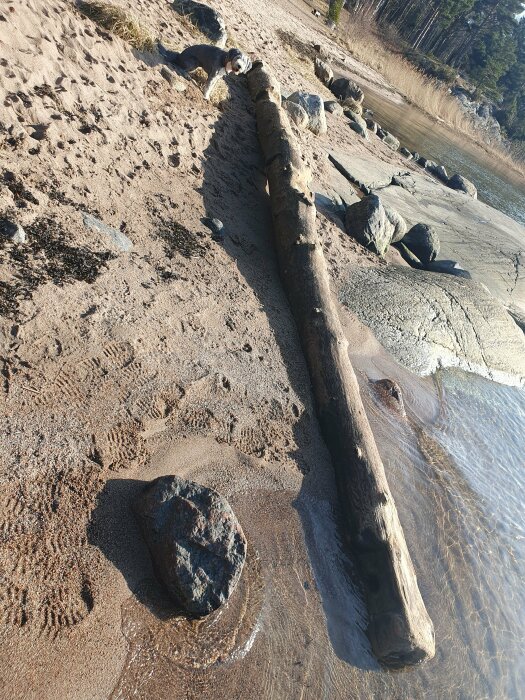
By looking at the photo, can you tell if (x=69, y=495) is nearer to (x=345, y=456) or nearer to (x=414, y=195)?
(x=345, y=456)

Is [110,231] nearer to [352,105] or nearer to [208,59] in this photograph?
[208,59]

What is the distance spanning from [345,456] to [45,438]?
92.1 inches

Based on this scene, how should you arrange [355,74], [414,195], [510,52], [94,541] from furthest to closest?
1. [510,52]
2. [355,74]
3. [414,195]
4. [94,541]

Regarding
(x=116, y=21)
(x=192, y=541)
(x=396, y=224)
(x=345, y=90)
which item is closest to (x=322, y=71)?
(x=345, y=90)

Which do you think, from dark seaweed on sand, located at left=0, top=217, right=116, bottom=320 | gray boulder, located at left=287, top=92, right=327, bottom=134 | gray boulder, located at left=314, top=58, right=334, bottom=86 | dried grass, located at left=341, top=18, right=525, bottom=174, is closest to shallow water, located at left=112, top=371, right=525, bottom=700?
dark seaweed on sand, located at left=0, top=217, right=116, bottom=320

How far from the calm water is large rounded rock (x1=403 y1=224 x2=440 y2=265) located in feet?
31.4

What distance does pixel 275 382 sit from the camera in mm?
4480

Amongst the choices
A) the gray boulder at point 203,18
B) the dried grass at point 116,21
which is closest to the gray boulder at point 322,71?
the gray boulder at point 203,18

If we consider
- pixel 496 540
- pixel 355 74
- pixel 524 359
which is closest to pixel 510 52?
pixel 355 74

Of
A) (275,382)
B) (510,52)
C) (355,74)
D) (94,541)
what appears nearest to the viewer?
(94,541)

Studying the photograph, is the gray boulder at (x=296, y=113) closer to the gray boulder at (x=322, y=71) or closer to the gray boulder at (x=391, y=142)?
the gray boulder at (x=391, y=142)

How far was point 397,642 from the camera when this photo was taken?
3.25 metres

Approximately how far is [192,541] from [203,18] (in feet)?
29.2

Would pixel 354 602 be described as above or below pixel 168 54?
below
